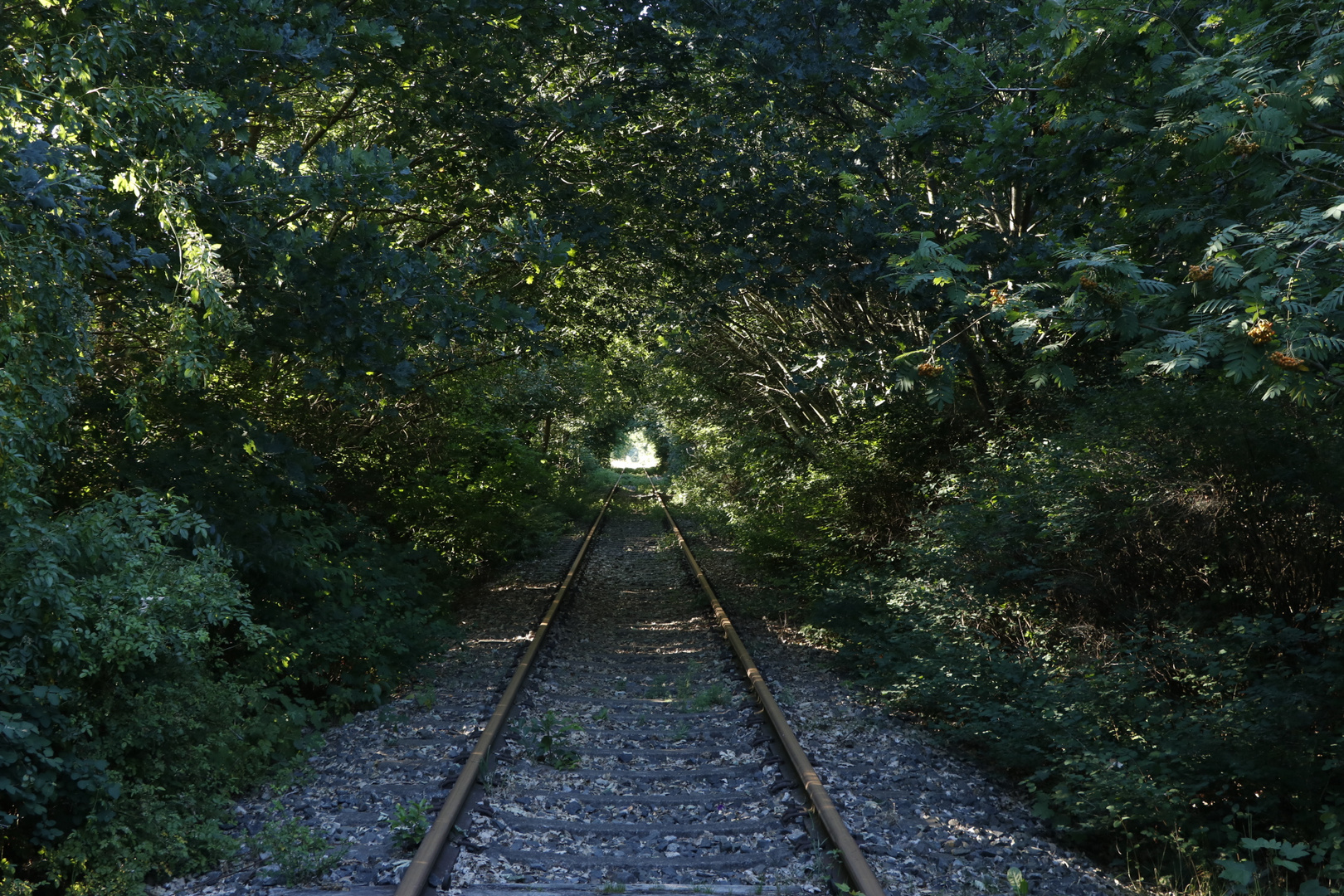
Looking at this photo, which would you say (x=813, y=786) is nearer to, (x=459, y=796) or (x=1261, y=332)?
(x=459, y=796)

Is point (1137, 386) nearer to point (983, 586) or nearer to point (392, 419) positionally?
point (983, 586)

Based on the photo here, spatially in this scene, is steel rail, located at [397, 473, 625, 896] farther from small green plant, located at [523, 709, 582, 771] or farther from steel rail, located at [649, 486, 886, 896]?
steel rail, located at [649, 486, 886, 896]

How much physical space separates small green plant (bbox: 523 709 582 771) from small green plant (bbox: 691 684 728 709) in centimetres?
110

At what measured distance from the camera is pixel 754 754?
650 centimetres

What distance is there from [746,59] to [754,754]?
652 cm

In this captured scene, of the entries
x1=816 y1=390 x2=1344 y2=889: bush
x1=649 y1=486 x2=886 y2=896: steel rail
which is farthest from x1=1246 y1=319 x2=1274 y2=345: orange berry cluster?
x1=649 y1=486 x2=886 y2=896: steel rail

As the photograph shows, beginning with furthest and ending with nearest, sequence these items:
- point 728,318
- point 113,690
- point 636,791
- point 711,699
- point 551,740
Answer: point 728,318
point 711,699
point 551,740
point 636,791
point 113,690

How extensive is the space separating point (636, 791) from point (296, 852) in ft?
6.94

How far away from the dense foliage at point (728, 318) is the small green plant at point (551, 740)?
1.62 meters

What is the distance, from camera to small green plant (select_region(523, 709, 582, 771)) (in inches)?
249

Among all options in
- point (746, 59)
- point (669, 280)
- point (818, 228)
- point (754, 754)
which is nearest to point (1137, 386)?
point (818, 228)

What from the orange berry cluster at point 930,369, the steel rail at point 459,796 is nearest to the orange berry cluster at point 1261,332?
Answer: the orange berry cluster at point 930,369

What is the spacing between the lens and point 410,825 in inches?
191

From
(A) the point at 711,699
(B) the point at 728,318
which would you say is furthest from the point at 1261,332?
(B) the point at 728,318
